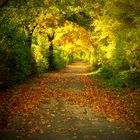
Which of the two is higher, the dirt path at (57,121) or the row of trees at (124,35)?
the row of trees at (124,35)

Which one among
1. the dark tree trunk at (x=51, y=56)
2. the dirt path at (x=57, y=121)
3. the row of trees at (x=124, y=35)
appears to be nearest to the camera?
the dirt path at (x=57, y=121)

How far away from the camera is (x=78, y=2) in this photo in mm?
33938

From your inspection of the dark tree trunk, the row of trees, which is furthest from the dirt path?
the dark tree trunk

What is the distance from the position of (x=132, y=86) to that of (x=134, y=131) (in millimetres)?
9430

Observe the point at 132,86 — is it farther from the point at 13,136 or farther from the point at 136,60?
the point at 13,136

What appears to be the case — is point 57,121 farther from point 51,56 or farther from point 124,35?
point 51,56

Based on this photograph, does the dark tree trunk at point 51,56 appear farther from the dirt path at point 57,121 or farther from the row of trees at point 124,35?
the dirt path at point 57,121

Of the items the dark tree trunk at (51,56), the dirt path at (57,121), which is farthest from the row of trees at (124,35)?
the dark tree trunk at (51,56)

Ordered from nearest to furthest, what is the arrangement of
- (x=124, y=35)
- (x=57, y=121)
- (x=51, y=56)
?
(x=57, y=121) < (x=124, y=35) < (x=51, y=56)

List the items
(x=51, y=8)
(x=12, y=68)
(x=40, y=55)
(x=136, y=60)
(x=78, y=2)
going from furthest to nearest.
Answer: (x=40, y=55) → (x=78, y=2) → (x=51, y=8) → (x=12, y=68) → (x=136, y=60)

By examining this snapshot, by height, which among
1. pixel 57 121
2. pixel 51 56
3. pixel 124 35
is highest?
pixel 124 35

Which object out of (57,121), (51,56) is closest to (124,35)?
(57,121)

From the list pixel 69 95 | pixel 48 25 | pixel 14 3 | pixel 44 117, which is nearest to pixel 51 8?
pixel 48 25

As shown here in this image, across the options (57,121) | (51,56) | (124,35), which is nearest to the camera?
(57,121)
